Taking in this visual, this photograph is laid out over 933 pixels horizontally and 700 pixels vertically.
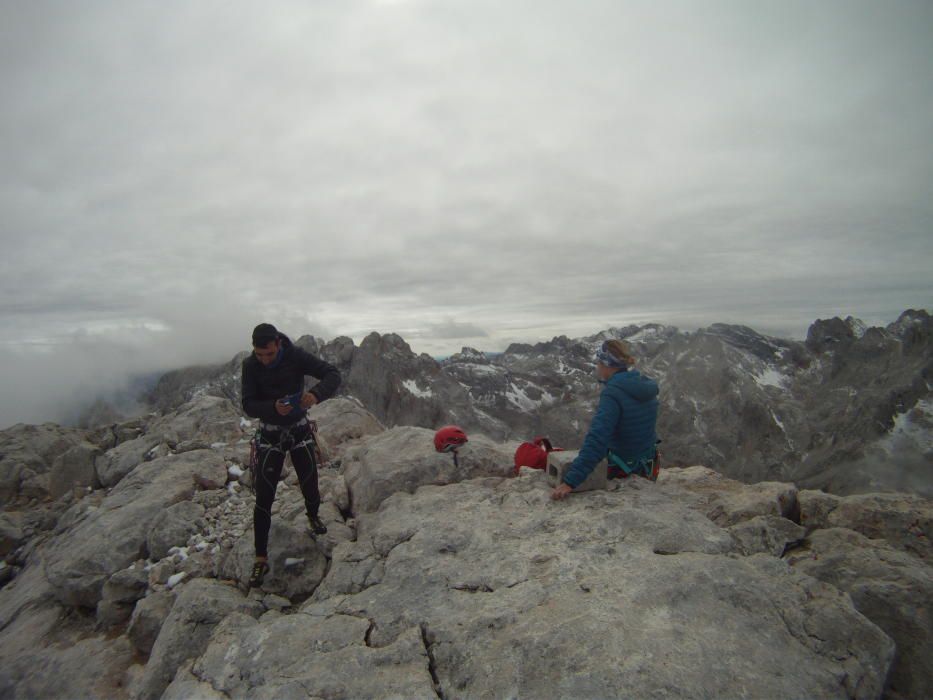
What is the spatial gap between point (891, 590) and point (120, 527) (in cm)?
1715

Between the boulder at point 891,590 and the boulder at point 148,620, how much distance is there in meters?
12.3

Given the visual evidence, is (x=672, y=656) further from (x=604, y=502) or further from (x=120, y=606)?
(x=120, y=606)

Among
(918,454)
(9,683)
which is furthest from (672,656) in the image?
(918,454)

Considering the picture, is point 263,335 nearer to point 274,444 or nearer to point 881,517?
point 274,444

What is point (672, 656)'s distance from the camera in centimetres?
543

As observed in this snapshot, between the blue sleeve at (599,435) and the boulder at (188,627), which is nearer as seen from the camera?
the boulder at (188,627)

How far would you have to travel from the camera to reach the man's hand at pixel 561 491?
30.9ft

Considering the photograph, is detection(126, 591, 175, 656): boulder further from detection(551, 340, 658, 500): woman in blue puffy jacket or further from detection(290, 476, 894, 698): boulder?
detection(551, 340, 658, 500): woman in blue puffy jacket

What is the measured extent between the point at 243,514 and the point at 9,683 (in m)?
5.25

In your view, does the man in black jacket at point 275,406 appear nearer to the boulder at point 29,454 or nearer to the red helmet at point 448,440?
the red helmet at point 448,440

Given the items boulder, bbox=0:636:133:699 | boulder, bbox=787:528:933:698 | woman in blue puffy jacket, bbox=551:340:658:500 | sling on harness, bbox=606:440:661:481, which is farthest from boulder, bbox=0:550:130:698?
boulder, bbox=787:528:933:698

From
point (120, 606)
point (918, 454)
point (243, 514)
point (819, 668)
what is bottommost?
point (918, 454)

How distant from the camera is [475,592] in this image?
24.2ft

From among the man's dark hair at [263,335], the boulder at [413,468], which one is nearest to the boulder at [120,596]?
the boulder at [413,468]
